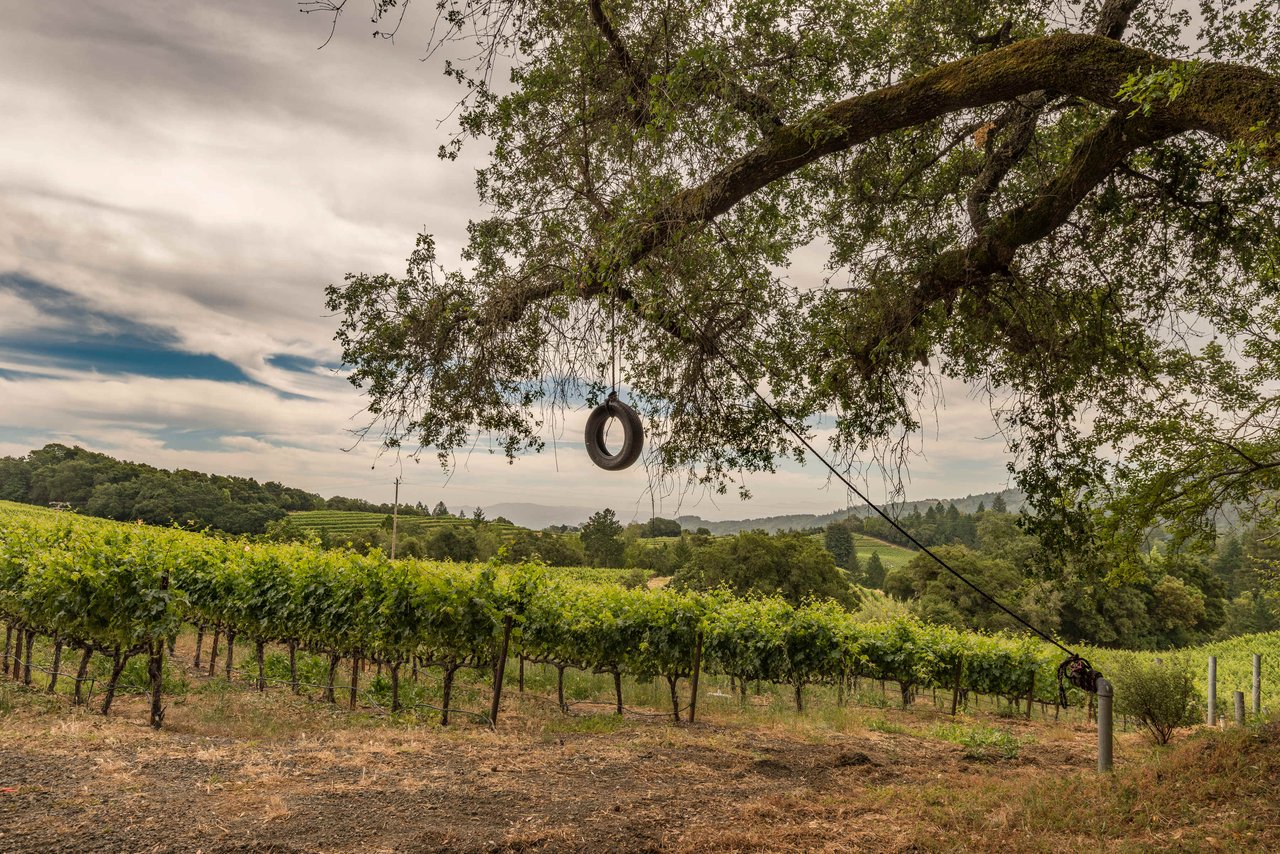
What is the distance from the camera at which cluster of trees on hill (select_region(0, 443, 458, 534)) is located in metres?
39.2

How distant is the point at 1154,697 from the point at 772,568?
28.8 metres

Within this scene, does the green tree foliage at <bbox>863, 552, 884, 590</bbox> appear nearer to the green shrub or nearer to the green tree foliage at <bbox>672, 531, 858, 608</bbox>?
the green tree foliage at <bbox>672, 531, 858, 608</bbox>

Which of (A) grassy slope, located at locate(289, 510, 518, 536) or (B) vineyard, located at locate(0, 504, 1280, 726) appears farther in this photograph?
(A) grassy slope, located at locate(289, 510, 518, 536)

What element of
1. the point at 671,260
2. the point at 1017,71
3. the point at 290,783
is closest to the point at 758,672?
the point at 290,783

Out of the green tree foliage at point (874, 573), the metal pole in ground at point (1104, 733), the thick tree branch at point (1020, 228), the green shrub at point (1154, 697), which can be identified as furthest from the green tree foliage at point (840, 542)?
the thick tree branch at point (1020, 228)

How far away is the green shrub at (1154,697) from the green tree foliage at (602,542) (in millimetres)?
44563

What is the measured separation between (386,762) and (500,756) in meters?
1.02

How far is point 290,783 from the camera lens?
5121 millimetres

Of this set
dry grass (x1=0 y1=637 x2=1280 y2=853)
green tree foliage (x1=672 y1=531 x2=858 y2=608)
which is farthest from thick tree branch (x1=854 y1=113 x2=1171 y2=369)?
green tree foliage (x1=672 y1=531 x2=858 y2=608)

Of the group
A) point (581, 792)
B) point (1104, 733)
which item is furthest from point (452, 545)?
point (1104, 733)

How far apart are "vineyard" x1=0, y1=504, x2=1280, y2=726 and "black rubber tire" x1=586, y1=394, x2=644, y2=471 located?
443 cm

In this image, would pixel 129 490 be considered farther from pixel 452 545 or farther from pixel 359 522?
pixel 359 522

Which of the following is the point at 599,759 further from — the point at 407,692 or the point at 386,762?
the point at 407,692

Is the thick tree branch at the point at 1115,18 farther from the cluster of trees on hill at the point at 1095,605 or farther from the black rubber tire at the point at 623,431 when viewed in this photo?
the cluster of trees on hill at the point at 1095,605
